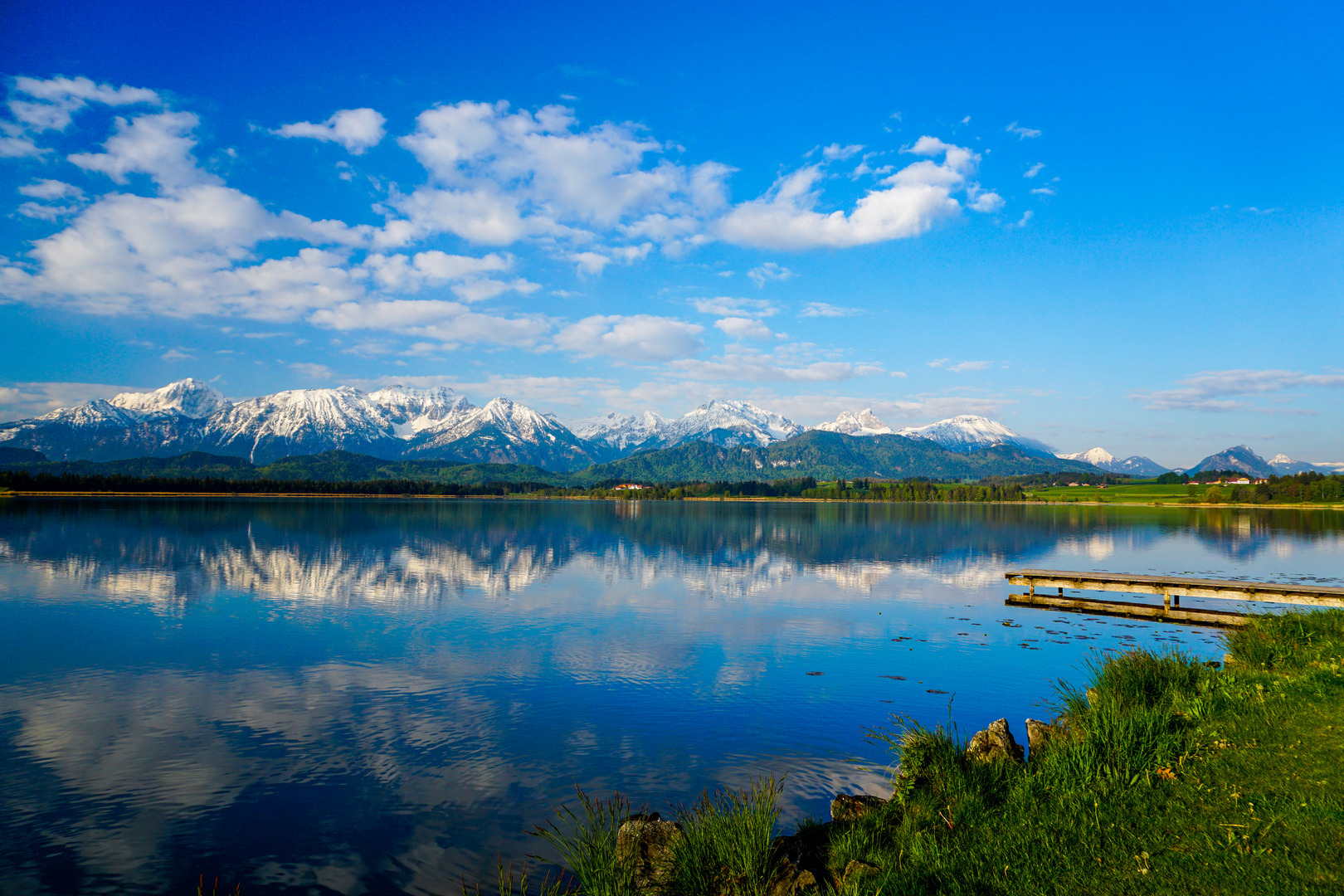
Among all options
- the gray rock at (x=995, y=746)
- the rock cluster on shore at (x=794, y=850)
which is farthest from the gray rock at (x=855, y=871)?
the gray rock at (x=995, y=746)

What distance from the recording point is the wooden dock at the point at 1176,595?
1086 inches

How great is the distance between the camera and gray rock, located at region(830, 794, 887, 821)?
11.4 metres

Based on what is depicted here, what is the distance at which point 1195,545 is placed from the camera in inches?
2808

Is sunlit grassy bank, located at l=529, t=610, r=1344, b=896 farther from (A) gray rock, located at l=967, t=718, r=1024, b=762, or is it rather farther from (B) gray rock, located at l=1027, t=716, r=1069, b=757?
(A) gray rock, located at l=967, t=718, r=1024, b=762

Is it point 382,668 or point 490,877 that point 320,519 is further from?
point 490,877

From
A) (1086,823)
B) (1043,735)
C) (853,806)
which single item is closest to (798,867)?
(853,806)

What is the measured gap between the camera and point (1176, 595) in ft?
103

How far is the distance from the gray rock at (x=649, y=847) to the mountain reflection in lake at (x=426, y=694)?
2.79 m

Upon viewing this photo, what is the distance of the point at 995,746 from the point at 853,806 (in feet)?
10.5

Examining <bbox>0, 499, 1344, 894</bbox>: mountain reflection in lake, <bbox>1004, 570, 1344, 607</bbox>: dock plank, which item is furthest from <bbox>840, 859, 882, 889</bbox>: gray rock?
<bbox>1004, 570, 1344, 607</bbox>: dock plank

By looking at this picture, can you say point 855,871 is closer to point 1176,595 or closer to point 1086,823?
point 1086,823

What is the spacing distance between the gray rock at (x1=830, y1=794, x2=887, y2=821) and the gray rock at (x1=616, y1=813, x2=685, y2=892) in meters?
3.15

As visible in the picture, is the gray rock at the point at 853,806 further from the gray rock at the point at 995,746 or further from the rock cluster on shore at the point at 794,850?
the gray rock at the point at 995,746

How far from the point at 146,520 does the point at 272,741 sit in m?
99.5
